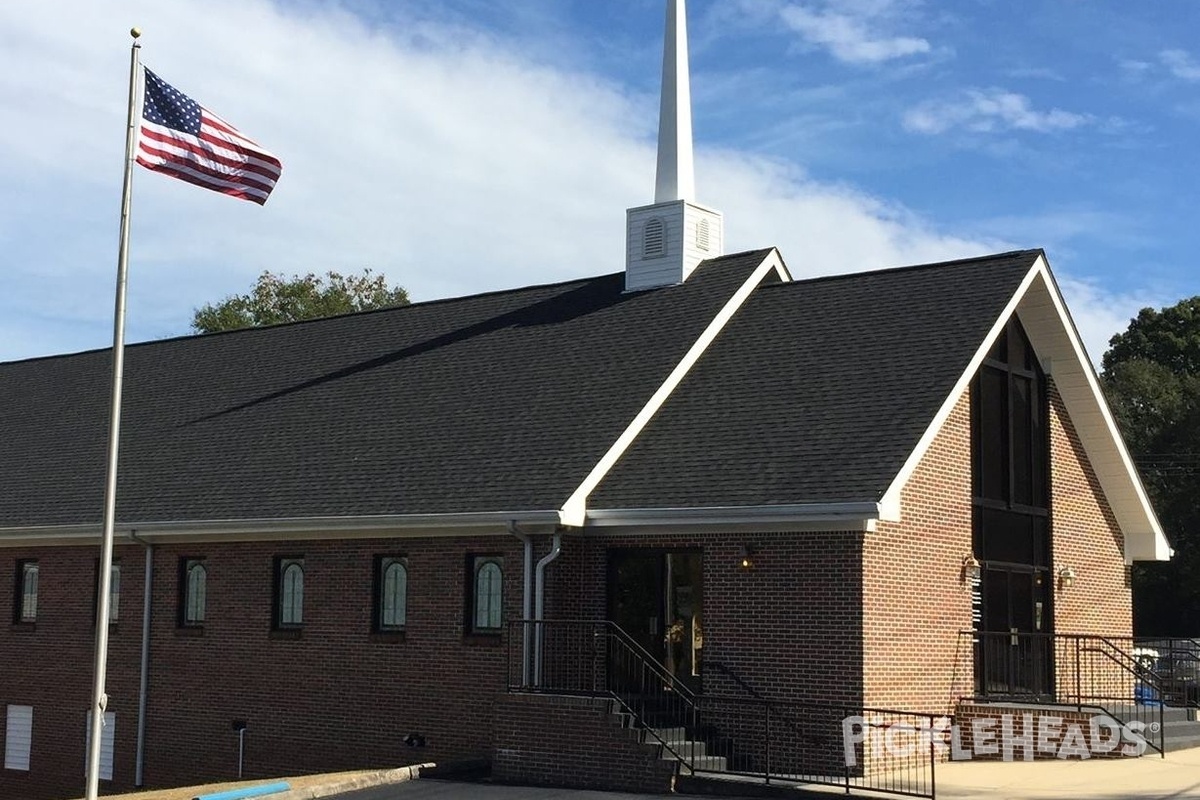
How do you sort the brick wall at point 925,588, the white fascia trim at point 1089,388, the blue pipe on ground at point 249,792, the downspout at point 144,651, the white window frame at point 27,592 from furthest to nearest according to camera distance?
the white window frame at point 27,592, the downspout at point 144,651, the brick wall at point 925,588, the white fascia trim at point 1089,388, the blue pipe on ground at point 249,792

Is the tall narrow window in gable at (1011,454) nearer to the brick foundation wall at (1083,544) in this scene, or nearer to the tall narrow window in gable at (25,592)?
the brick foundation wall at (1083,544)

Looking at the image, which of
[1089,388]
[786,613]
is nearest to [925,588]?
[786,613]

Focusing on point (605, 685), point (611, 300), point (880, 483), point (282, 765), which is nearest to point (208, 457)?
point (282, 765)

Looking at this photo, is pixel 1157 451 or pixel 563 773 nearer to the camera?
pixel 563 773

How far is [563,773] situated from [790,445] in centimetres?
465

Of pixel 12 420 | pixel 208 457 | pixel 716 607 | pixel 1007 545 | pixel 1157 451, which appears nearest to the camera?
pixel 716 607

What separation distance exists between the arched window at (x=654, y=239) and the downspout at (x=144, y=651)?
8.95m

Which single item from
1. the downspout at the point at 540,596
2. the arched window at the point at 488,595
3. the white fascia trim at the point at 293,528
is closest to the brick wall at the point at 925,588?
the downspout at the point at 540,596

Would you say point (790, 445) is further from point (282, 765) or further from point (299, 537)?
point (282, 765)

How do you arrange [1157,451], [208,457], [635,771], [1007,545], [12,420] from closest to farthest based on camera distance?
[635,771]
[1007,545]
[208,457]
[12,420]
[1157,451]

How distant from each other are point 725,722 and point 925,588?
9.78 ft

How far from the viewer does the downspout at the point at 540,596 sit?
18.2 m

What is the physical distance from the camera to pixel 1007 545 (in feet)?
68.6

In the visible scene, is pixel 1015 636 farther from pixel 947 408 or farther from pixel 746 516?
pixel 746 516
